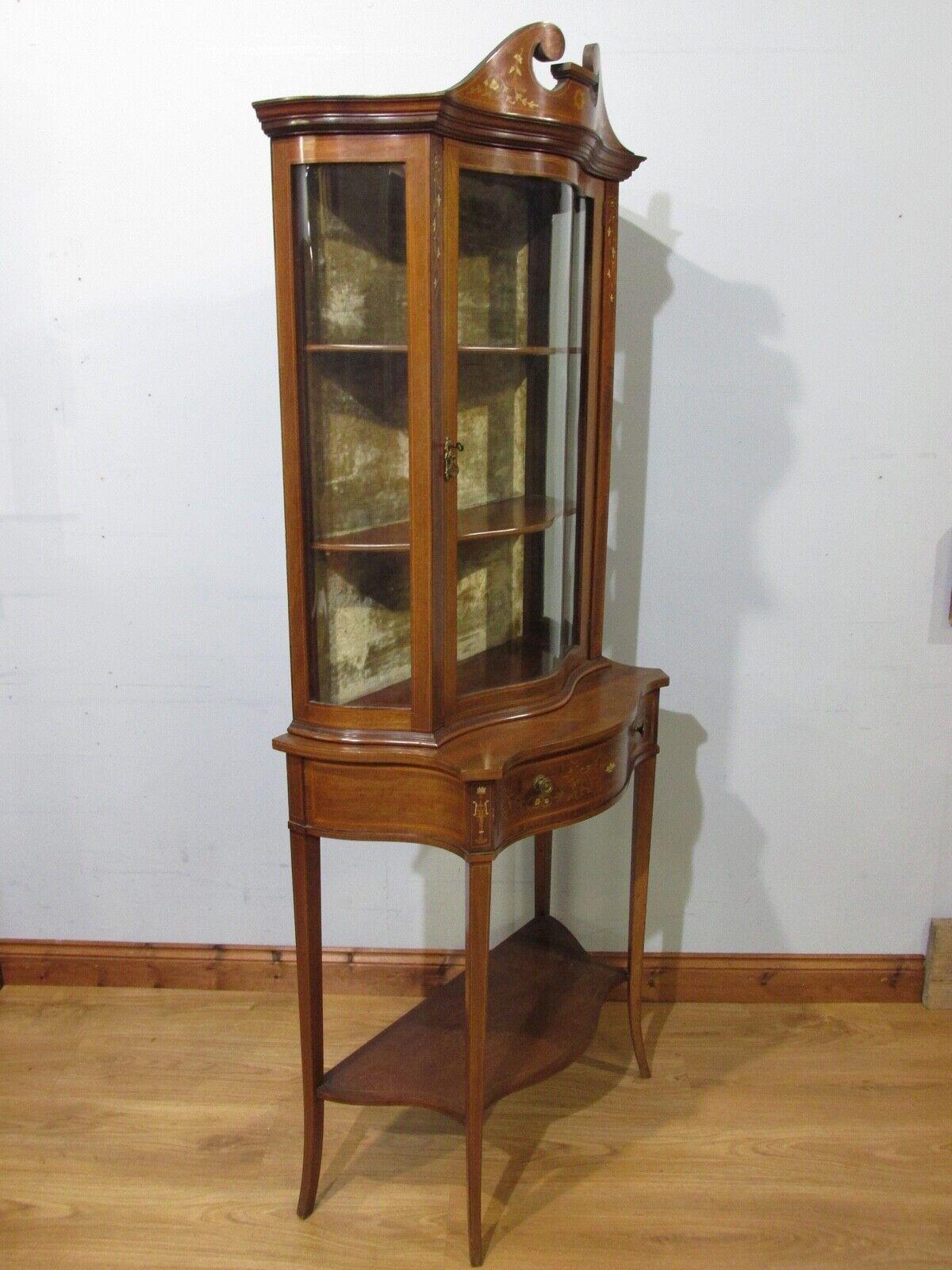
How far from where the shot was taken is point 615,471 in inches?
96.2

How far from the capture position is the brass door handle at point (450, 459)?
171 cm

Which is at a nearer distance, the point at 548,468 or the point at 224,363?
the point at 548,468

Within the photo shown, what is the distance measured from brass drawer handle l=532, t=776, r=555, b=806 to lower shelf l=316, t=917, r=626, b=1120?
21.8 inches

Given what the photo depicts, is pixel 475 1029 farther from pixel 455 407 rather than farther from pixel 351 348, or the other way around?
pixel 351 348

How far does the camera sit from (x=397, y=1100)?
1.99 meters

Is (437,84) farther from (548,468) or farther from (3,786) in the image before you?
(3,786)

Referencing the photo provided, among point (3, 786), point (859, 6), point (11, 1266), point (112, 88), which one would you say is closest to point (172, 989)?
point (3, 786)

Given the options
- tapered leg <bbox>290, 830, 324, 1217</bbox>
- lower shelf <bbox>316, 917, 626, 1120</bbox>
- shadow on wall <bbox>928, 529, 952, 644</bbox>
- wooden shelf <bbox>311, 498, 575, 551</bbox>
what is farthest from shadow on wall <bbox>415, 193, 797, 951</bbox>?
tapered leg <bbox>290, 830, 324, 1217</bbox>

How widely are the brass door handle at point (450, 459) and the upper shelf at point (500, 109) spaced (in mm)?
454

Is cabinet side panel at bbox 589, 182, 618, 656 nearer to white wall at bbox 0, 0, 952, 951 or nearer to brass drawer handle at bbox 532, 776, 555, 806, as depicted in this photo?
white wall at bbox 0, 0, 952, 951

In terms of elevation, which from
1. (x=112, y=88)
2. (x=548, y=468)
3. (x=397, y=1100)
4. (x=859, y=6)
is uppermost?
(x=859, y=6)

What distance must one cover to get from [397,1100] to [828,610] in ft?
4.71

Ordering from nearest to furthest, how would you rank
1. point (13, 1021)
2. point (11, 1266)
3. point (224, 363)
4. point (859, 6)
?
1. point (11, 1266)
2. point (859, 6)
3. point (224, 363)
4. point (13, 1021)

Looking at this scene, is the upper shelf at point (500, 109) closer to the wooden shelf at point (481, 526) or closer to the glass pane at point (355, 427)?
the glass pane at point (355, 427)
